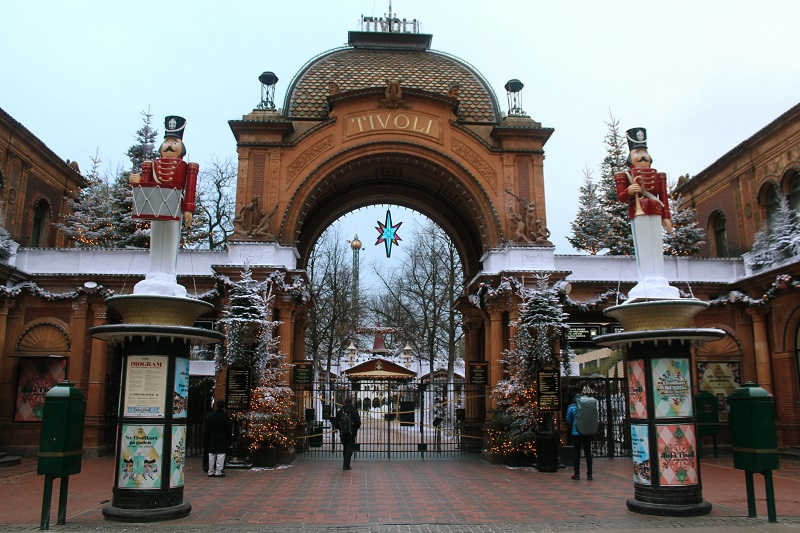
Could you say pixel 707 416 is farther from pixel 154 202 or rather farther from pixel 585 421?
pixel 154 202

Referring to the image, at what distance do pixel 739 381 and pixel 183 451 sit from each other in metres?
18.2

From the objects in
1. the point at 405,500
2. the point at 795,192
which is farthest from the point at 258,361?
the point at 795,192

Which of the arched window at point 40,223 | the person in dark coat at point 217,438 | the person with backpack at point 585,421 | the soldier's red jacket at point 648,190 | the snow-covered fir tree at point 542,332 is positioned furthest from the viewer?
the arched window at point 40,223

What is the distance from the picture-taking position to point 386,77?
22359 millimetres

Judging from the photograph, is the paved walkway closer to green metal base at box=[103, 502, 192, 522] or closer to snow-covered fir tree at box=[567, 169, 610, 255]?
green metal base at box=[103, 502, 192, 522]

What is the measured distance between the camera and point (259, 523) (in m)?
9.19

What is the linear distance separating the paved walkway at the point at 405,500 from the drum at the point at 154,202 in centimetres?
470

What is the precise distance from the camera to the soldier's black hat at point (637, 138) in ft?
38.2

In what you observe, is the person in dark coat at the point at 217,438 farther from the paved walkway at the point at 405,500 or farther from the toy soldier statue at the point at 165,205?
the toy soldier statue at the point at 165,205

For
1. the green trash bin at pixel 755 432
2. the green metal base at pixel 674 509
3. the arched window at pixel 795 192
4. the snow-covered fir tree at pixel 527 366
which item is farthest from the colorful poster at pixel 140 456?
the arched window at pixel 795 192

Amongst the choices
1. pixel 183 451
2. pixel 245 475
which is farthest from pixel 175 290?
pixel 245 475

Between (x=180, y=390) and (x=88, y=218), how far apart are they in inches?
678

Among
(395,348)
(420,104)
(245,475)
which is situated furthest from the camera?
(395,348)

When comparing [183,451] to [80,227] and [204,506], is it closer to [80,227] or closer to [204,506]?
[204,506]
